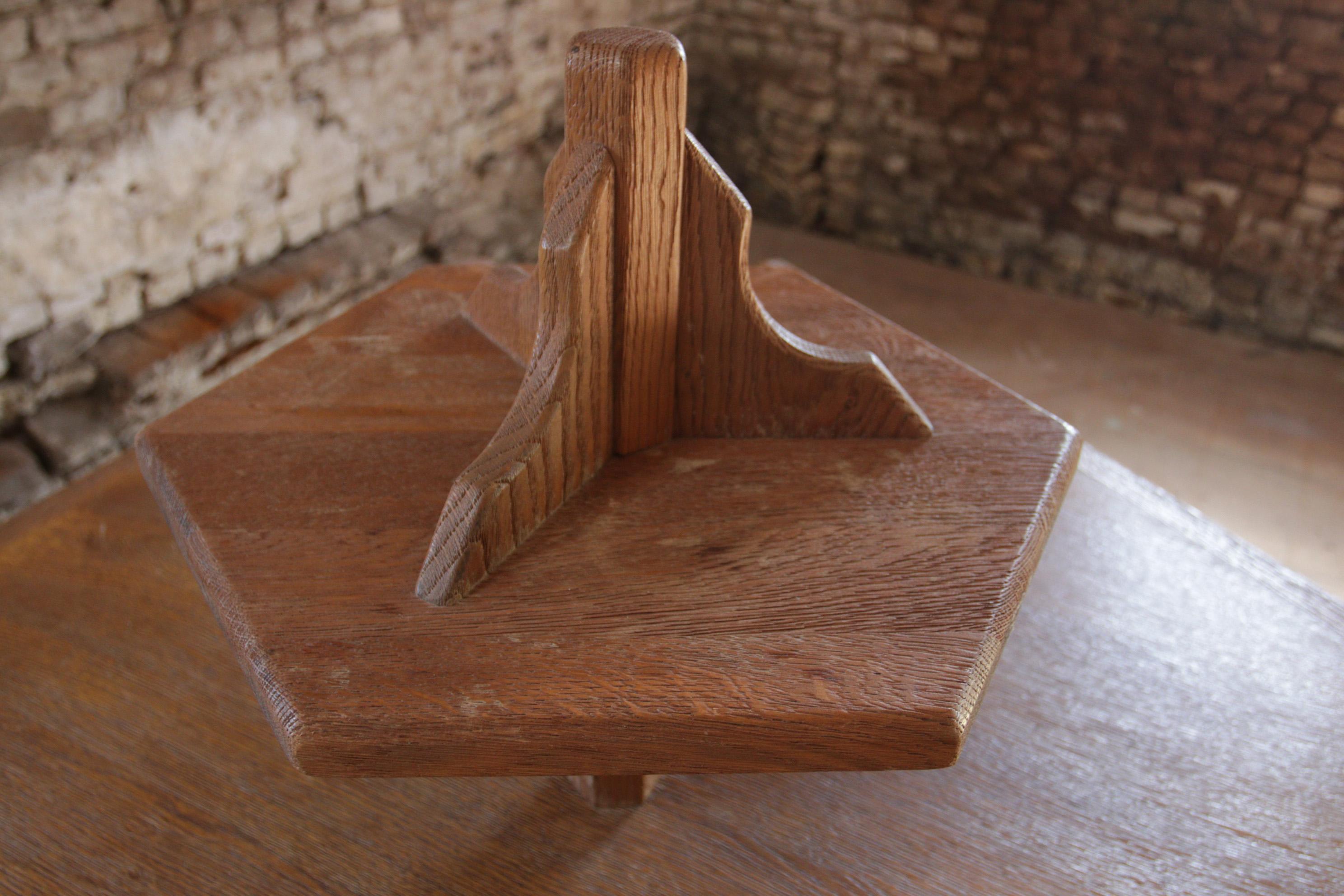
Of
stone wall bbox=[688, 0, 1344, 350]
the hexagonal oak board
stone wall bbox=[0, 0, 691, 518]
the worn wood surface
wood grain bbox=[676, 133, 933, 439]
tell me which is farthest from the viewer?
stone wall bbox=[688, 0, 1344, 350]

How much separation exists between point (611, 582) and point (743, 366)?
0.30m

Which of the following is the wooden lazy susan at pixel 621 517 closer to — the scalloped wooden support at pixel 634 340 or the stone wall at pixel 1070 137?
the scalloped wooden support at pixel 634 340

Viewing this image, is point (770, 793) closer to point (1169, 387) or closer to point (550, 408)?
point (550, 408)

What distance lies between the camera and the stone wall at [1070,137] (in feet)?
9.81

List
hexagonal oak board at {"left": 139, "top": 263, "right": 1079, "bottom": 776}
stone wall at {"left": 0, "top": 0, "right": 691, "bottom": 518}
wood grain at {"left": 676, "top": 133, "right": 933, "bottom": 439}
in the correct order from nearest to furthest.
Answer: hexagonal oak board at {"left": 139, "top": 263, "right": 1079, "bottom": 776} < wood grain at {"left": 676, "top": 133, "right": 933, "bottom": 439} < stone wall at {"left": 0, "top": 0, "right": 691, "bottom": 518}

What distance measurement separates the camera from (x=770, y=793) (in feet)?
4.36

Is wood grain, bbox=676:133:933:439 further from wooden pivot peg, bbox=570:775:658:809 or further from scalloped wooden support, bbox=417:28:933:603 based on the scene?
wooden pivot peg, bbox=570:775:658:809

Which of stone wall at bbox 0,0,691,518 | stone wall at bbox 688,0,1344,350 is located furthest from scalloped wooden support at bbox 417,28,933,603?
stone wall at bbox 688,0,1344,350

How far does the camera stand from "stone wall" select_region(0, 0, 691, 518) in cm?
201

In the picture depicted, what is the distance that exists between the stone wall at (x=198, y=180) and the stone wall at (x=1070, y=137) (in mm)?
1157

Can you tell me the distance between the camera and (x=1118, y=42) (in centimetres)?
312

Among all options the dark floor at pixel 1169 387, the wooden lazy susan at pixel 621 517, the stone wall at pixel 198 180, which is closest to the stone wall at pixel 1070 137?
the dark floor at pixel 1169 387

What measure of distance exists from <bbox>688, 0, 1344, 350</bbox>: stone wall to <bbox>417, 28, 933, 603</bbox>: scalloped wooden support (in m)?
2.55

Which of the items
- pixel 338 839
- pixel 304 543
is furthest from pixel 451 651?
pixel 338 839
